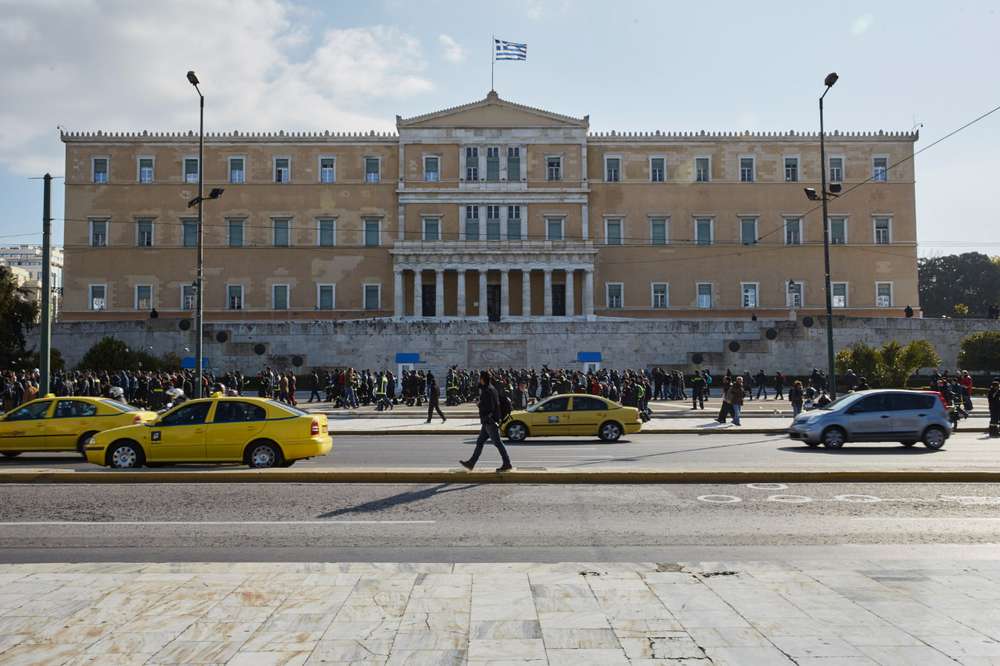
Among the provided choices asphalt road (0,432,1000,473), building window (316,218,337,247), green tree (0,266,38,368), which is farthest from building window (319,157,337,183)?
asphalt road (0,432,1000,473)

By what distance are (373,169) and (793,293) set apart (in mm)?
31549

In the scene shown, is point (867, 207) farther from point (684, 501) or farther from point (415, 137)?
point (684, 501)

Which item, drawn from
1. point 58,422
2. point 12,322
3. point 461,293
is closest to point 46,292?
point 58,422

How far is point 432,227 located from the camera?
5862 cm

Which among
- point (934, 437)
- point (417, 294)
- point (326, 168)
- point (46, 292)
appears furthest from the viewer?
point (326, 168)

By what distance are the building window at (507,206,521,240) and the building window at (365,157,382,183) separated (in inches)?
388

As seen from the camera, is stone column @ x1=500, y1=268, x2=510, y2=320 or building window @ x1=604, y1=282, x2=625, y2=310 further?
building window @ x1=604, y1=282, x2=625, y2=310

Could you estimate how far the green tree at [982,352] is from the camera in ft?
141

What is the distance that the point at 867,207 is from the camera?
5944 centimetres

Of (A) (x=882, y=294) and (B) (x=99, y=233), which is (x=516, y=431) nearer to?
(A) (x=882, y=294)

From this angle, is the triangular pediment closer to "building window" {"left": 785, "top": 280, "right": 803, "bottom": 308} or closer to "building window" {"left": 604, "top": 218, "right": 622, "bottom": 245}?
"building window" {"left": 604, "top": 218, "right": 622, "bottom": 245}

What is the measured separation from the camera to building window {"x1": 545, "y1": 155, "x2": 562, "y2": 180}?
58750 millimetres

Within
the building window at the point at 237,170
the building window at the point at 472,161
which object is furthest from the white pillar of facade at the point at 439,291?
the building window at the point at 237,170

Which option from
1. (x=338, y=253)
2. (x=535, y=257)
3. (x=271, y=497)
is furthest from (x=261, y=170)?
(x=271, y=497)
